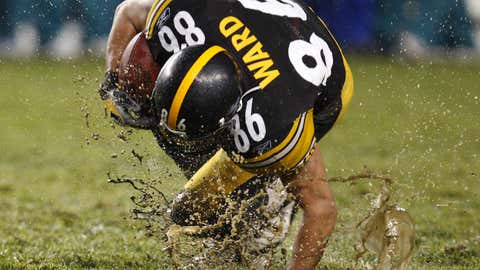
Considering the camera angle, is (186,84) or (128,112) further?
(128,112)

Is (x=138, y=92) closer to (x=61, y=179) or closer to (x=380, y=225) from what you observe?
(x=380, y=225)

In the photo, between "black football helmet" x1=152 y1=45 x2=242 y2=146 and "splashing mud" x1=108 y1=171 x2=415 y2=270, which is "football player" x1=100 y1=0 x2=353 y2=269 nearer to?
"black football helmet" x1=152 y1=45 x2=242 y2=146

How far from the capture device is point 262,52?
3.55 meters

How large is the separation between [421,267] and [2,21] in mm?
12460

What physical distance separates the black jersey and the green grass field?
55 cm

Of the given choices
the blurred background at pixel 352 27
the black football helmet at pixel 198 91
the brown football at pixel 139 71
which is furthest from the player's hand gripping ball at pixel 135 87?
the blurred background at pixel 352 27

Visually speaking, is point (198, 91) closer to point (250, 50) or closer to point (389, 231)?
point (250, 50)

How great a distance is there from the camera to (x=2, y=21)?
15.6m

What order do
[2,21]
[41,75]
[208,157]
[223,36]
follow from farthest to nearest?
[2,21] < [41,75] < [208,157] < [223,36]

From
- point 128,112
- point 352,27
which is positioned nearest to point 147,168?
point 128,112

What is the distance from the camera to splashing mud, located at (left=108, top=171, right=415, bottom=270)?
3.70 meters

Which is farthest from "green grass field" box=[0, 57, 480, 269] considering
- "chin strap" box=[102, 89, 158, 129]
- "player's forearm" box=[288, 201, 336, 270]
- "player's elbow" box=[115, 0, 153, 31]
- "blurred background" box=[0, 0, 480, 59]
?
"blurred background" box=[0, 0, 480, 59]

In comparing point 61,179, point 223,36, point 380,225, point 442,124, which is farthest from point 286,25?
point 442,124

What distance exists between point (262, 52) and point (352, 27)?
11.7 m
